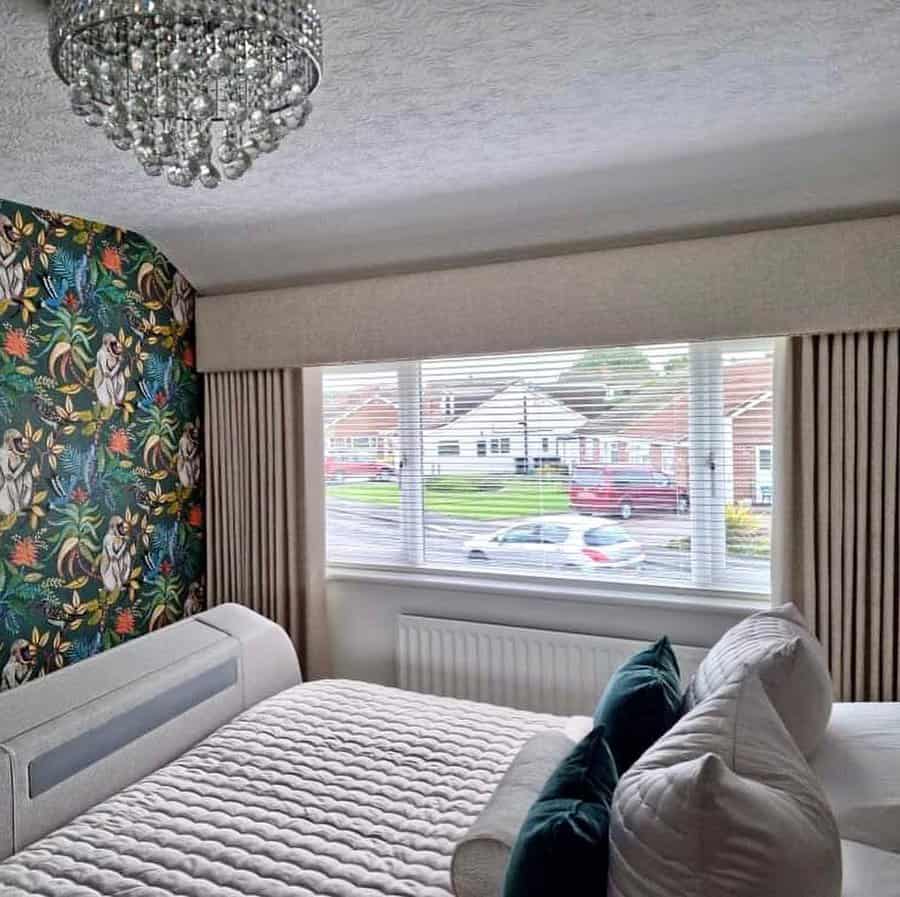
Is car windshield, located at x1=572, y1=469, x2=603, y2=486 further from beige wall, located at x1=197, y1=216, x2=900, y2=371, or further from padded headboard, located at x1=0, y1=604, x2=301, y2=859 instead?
padded headboard, located at x1=0, y1=604, x2=301, y2=859

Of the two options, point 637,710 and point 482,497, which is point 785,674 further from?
point 482,497

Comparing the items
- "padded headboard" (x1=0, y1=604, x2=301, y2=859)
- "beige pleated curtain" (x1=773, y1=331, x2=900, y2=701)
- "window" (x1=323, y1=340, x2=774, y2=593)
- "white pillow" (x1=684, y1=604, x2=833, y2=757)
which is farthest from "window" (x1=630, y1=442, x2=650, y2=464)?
"padded headboard" (x1=0, y1=604, x2=301, y2=859)

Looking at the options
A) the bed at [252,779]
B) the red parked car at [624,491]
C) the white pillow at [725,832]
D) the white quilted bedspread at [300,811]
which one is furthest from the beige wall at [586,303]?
the white pillow at [725,832]

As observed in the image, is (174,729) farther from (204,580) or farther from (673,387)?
(673,387)

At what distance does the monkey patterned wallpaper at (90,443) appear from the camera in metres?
2.78

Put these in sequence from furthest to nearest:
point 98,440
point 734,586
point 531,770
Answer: point 98,440, point 734,586, point 531,770

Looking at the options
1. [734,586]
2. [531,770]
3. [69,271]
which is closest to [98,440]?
[69,271]

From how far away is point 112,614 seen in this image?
3184 mm

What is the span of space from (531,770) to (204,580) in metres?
2.36

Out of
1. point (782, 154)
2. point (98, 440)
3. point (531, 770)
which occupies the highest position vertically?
point (782, 154)

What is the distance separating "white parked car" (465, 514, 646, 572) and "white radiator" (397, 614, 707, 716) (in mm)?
317

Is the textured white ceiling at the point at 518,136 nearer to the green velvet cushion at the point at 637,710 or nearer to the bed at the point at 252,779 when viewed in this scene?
the green velvet cushion at the point at 637,710

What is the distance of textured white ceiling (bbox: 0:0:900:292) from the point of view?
160 centimetres

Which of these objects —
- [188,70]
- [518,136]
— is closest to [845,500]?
[518,136]
